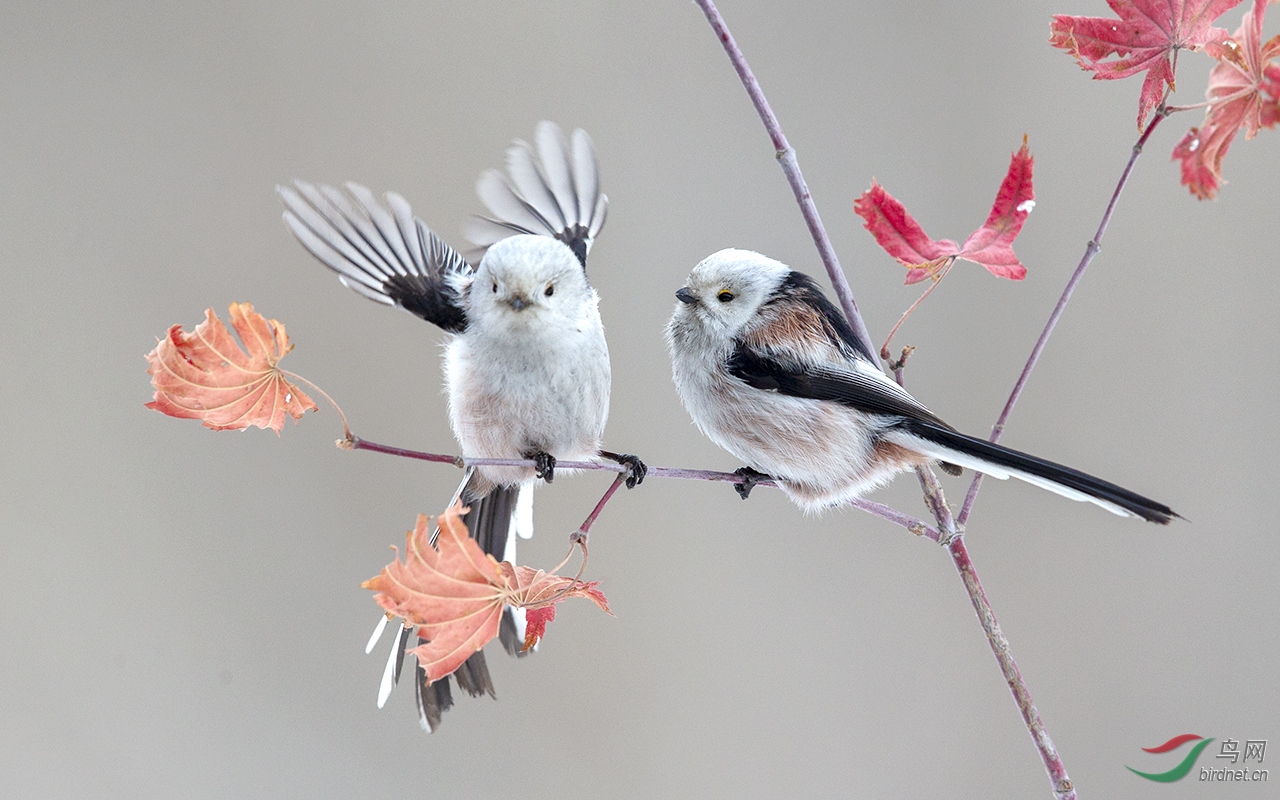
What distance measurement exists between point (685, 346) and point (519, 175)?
10.7 inches

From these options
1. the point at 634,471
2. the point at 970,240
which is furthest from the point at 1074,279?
the point at 634,471

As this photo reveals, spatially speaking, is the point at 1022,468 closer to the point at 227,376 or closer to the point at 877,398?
the point at 877,398

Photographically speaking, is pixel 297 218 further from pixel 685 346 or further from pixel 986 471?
pixel 986 471

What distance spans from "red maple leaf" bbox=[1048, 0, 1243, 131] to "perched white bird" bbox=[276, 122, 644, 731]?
41 cm

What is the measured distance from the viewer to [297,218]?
2.45 feet

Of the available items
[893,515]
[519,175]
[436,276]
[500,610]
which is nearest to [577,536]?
[500,610]

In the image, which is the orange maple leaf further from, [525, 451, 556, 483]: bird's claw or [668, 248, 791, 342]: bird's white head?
[668, 248, 791, 342]: bird's white head

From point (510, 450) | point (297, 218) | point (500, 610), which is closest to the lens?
point (500, 610)

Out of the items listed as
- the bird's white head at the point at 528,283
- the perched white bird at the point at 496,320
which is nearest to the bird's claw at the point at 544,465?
the perched white bird at the point at 496,320

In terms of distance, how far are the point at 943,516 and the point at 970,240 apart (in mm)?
216

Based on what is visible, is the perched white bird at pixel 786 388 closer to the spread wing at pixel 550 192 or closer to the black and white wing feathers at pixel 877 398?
the black and white wing feathers at pixel 877 398

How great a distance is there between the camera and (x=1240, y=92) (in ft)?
1.85

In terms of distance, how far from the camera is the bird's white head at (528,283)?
29.6 inches

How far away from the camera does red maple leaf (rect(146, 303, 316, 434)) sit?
22.4 inches
